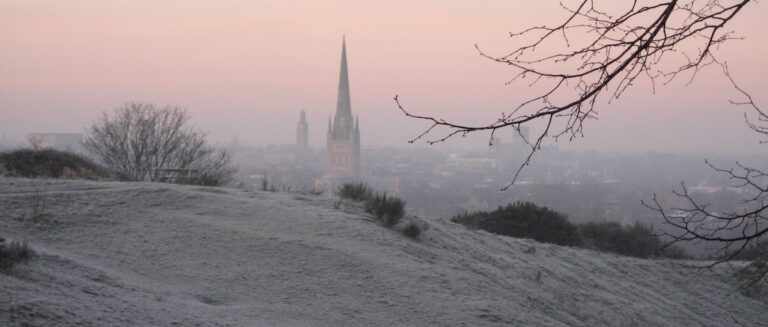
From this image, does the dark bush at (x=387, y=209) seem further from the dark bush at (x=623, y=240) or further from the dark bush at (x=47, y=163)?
the dark bush at (x=623, y=240)

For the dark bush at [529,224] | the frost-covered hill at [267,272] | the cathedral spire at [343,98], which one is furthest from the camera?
the cathedral spire at [343,98]

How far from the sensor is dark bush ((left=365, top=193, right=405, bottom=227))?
962cm

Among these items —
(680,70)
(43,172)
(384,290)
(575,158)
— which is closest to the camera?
(680,70)

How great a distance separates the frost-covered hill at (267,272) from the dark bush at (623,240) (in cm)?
447

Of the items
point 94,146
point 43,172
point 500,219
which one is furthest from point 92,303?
point 94,146

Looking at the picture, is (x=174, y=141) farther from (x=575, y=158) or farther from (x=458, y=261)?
(x=575, y=158)

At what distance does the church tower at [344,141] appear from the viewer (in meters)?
62.4

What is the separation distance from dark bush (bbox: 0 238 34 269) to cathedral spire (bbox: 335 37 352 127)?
215 feet

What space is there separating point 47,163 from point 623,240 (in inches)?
490

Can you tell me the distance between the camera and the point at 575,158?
82.3 meters

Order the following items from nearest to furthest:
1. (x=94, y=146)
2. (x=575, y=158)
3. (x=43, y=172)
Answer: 1. (x=43, y=172)
2. (x=94, y=146)
3. (x=575, y=158)

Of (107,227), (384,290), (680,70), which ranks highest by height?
(680,70)

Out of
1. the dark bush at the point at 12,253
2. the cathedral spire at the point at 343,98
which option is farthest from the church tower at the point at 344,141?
the dark bush at the point at 12,253

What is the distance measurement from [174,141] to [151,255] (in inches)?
643
